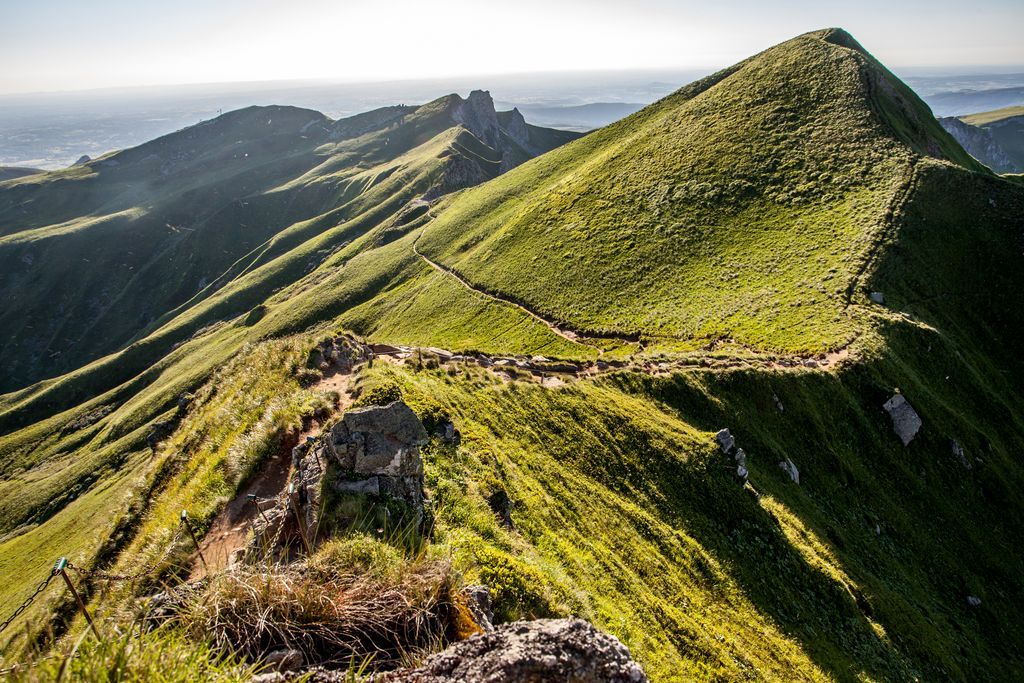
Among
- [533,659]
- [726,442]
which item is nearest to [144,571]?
[533,659]

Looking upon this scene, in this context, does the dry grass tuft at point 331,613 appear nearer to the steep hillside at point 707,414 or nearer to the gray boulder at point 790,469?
the steep hillside at point 707,414

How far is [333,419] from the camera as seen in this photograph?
1664 centimetres

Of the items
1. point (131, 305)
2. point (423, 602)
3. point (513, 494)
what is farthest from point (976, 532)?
point (131, 305)

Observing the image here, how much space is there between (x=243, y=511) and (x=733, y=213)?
6812cm

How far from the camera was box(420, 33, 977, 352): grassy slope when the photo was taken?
1886 inches

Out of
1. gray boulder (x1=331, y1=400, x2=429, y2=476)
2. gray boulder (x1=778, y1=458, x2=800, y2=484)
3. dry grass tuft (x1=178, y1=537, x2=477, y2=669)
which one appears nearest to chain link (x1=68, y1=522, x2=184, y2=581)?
gray boulder (x1=331, y1=400, x2=429, y2=476)

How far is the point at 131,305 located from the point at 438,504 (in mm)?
243127

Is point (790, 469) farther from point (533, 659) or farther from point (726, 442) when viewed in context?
point (533, 659)

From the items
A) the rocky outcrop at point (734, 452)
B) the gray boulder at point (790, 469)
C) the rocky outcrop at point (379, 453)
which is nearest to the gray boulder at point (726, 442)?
the rocky outcrop at point (734, 452)

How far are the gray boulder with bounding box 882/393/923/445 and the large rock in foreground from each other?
39111 millimetres

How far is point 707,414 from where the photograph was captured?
31.0 meters

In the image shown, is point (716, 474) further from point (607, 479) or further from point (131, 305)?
point (131, 305)

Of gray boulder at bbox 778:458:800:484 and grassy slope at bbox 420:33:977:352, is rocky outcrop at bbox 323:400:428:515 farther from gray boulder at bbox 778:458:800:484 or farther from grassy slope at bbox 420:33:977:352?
grassy slope at bbox 420:33:977:352

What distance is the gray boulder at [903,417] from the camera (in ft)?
110
